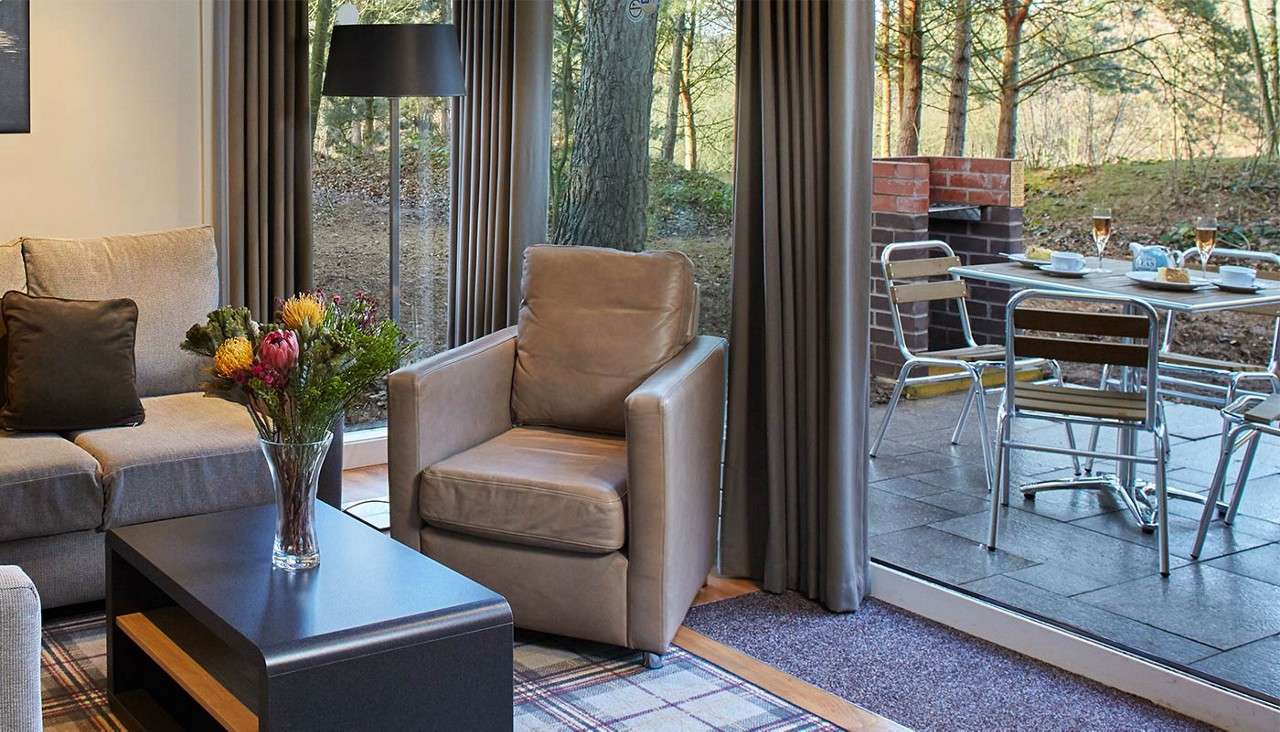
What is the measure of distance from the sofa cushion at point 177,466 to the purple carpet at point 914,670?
4.27 ft

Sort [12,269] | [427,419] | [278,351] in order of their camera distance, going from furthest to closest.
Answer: [12,269] → [427,419] → [278,351]

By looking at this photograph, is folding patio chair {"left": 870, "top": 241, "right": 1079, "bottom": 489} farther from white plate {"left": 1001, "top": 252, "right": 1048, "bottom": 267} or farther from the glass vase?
the glass vase

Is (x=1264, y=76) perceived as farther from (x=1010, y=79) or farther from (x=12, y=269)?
(x=12, y=269)

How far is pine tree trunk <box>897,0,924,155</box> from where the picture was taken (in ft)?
11.5

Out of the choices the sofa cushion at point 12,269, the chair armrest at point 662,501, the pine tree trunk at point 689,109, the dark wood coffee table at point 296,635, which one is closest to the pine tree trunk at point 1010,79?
the chair armrest at point 662,501

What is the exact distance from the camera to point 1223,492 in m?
3.13

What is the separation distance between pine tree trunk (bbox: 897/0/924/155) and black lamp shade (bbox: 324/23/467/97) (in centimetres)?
159

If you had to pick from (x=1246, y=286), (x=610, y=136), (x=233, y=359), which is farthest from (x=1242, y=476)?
(x=610, y=136)

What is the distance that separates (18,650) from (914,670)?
89.3 inches

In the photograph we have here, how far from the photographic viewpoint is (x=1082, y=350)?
349 centimetres

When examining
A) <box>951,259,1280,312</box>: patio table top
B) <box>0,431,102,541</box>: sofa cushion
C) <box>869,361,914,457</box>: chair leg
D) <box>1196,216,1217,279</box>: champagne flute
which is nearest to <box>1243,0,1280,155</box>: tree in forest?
<box>1196,216,1217,279</box>: champagne flute

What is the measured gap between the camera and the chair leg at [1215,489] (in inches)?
122

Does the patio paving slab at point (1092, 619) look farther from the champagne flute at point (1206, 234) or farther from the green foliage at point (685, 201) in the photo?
the green foliage at point (685, 201)

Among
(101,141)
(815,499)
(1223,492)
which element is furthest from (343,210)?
(1223,492)
